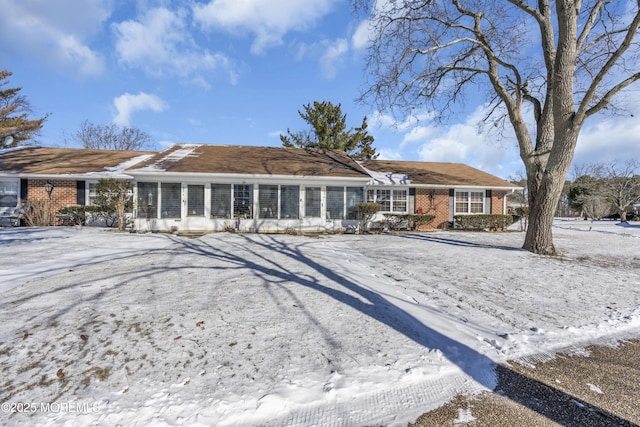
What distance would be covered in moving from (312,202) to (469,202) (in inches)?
366

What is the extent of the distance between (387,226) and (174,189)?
10386mm

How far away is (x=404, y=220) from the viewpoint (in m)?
15.5

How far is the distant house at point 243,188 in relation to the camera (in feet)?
43.3

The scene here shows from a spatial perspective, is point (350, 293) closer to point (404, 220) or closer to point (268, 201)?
point (268, 201)

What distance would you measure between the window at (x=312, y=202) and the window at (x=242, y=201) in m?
2.62

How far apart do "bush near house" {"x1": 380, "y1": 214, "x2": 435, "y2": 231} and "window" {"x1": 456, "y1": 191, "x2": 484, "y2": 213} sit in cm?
252

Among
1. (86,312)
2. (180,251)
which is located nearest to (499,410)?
(86,312)

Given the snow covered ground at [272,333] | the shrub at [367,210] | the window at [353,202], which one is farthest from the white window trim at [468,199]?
the snow covered ground at [272,333]

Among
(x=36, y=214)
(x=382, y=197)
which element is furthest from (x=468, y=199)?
(x=36, y=214)

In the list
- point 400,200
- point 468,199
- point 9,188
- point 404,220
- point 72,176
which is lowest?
point 404,220

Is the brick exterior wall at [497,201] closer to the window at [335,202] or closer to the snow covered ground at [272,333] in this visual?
the window at [335,202]

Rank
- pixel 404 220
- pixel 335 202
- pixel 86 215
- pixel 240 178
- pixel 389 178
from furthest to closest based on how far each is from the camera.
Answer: pixel 389 178 < pixel 404 220 < pixel 335 202 < pixel 86 215 < pixel 240 178

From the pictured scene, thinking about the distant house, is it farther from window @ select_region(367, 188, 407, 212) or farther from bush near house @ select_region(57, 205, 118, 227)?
bush near house @ select_region(57, 205, 118, 227)

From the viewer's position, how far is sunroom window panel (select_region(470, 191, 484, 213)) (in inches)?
670
